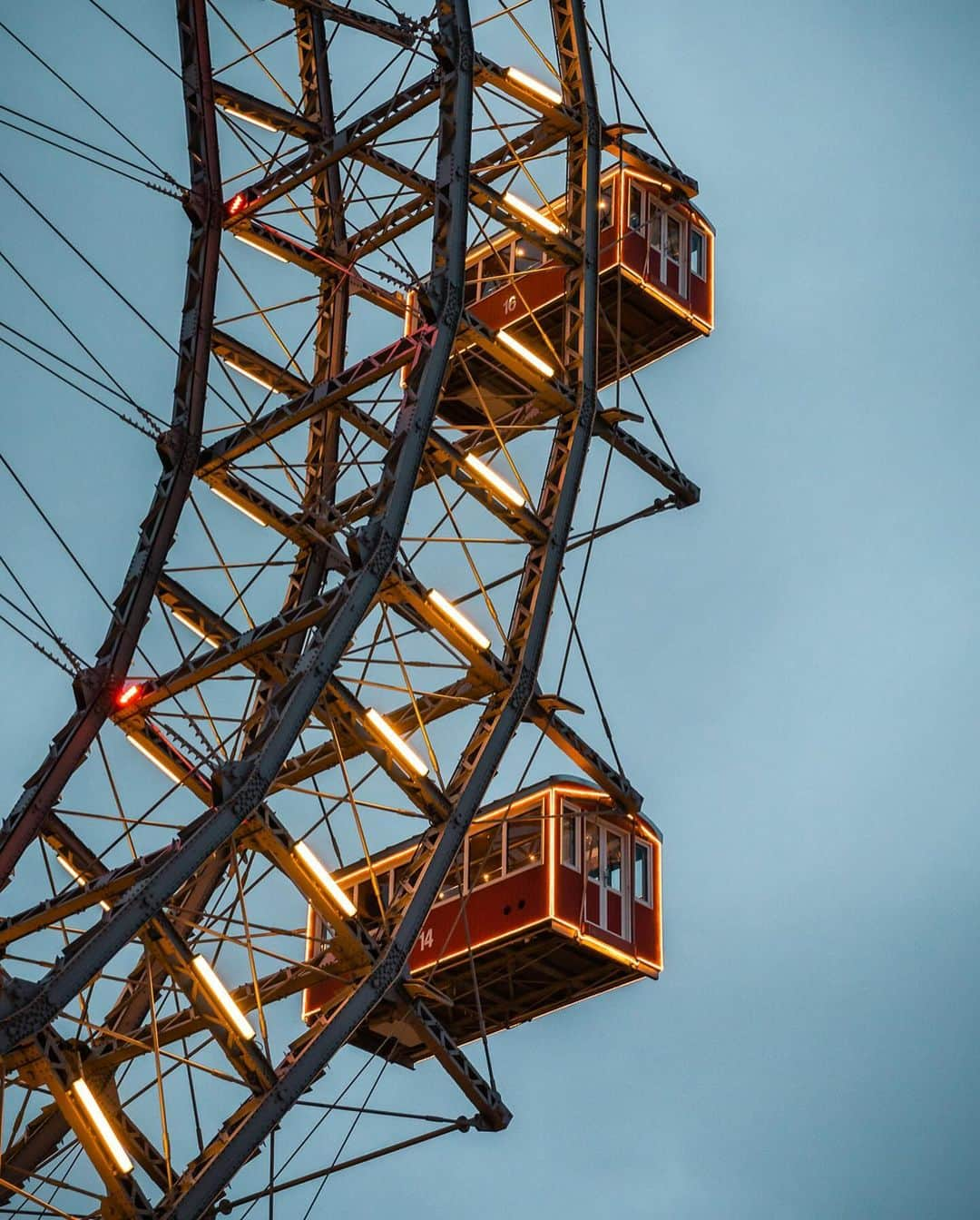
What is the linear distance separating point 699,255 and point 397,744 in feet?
39.2

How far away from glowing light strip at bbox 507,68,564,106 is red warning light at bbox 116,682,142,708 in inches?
392

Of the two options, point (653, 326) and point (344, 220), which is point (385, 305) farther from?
point (653, 326)

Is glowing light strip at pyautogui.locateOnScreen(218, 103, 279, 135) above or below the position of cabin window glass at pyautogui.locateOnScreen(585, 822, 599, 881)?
above

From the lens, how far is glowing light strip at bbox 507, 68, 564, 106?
98.0ft


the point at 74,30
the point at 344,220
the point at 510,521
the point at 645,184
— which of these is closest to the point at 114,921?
the point at 510,521

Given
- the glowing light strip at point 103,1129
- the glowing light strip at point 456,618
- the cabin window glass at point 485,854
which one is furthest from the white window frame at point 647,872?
the glowing light strip at point 103,1129

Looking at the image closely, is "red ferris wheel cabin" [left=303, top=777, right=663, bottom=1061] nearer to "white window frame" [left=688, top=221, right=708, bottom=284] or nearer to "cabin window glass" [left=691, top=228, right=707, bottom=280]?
"white window frame" [left=688, top=221, right=708, bottom=284]

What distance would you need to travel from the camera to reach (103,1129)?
71.4 ft

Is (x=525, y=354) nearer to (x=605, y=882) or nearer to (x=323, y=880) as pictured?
(x=605, y=882)

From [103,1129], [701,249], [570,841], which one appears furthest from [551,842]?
[701,249]

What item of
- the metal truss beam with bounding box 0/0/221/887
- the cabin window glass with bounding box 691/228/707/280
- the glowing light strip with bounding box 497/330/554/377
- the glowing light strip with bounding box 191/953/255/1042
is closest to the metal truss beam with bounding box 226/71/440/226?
the metal truss beam with bounding box 0/0/221/887

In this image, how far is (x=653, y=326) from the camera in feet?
109

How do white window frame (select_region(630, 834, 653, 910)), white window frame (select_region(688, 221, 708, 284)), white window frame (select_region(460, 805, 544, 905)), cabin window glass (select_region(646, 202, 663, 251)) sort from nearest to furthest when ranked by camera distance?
white window frame (select_region(460, 805, 544, 905)), white window frame (select_region(630, 834, 653, 910)), cabin window glass (select_region(646, 202, 663, 251)), white window frame (select_region(688, 221, 708, 284))

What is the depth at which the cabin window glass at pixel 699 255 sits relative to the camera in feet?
110
